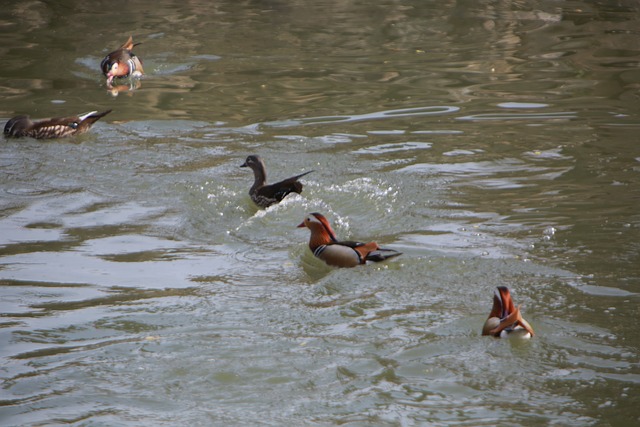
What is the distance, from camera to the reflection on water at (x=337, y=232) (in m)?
6.45

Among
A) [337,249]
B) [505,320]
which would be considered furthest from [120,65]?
[505,320]

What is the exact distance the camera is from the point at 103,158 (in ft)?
40.8

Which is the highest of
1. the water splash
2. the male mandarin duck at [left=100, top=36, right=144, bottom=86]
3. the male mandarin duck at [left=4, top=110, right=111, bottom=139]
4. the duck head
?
the male mandarin duck at [left=100, top=36, right=144, bottom=86]

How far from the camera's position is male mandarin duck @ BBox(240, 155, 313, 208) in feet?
33.9

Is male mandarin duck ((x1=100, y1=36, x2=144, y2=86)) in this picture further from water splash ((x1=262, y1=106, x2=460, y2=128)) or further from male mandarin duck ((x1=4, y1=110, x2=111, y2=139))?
water splash ((x1=262, y1=106, x2=460, y2=128))

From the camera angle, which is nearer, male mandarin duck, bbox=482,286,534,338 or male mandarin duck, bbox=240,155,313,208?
male mandarin duck, bbox=482,286,534,338

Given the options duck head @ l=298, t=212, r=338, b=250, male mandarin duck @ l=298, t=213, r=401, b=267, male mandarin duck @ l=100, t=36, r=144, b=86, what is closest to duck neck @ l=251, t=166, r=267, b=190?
male mandarin duck @ l=298, t=213, r=401, b=267

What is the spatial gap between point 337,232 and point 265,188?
1039 millimetres

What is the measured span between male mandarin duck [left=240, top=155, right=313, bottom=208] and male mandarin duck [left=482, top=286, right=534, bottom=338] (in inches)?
139

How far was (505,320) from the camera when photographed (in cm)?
677

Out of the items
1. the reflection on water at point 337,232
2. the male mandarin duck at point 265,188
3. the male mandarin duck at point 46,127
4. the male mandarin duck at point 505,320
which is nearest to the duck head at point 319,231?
the reflection on water at point 337,232

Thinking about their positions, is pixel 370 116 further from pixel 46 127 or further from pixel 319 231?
pixel 319 231

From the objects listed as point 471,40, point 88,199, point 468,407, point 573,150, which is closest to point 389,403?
point 468,407

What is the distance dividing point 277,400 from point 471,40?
1440cm
